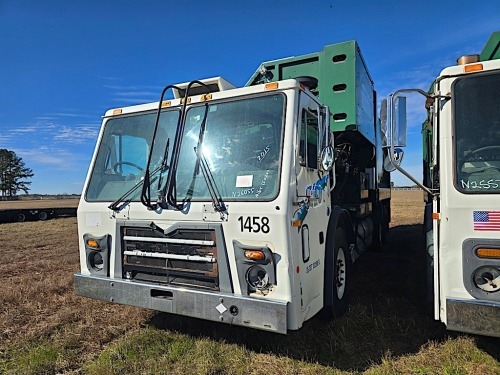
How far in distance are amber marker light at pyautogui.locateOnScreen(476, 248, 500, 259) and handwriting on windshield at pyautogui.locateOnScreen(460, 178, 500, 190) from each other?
1.52 feet

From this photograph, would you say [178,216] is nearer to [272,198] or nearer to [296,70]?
[272,198]

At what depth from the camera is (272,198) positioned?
3234mm

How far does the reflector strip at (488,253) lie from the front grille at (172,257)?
2.09 metres

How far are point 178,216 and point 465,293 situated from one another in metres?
2.45

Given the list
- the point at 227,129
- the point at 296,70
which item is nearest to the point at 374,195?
the point at 296,70

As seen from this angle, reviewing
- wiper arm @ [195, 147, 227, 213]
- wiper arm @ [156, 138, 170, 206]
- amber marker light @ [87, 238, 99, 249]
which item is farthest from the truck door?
amber marker light @ [87, 238, 99, 249]

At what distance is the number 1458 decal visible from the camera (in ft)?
10.6

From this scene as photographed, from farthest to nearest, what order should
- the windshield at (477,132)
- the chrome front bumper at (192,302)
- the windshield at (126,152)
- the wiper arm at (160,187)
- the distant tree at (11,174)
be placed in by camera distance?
1. the distant tree at (11,174)
2. the windshield at (126,152)
3. the wiper arm at (160,187)
4. the chrome front bumper at (192,302)
5. the windshield at (477,132)

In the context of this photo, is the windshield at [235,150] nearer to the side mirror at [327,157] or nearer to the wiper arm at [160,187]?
the wiper arm at [160,187]

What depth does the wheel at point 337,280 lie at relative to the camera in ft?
13.2

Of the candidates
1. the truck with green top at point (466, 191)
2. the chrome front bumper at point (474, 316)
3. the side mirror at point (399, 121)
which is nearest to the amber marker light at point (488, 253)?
the truck with green top at point (466, 191)

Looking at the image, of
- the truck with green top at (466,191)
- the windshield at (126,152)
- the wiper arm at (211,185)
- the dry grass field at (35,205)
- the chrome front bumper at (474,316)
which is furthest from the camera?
the dry grass field at (35,205)

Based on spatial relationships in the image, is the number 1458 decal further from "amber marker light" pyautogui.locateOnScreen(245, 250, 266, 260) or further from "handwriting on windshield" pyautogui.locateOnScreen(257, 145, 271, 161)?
"handwriting on windshield" pyautogui.locateOnScreen(257, 145, 271, 161)

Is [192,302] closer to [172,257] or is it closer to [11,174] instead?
[172,257]
